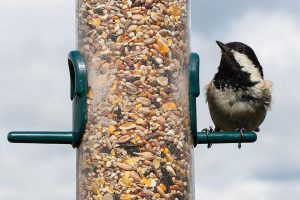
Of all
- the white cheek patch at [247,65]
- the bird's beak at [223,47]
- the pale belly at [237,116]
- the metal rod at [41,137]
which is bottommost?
the pale belly at [237,116]

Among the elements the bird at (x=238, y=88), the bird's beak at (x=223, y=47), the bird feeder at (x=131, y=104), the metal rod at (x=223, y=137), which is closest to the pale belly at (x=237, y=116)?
the bird at (x=238, y=88)

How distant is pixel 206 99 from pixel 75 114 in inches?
113

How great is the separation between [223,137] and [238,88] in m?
1.96

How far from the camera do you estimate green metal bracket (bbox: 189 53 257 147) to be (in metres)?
5.14

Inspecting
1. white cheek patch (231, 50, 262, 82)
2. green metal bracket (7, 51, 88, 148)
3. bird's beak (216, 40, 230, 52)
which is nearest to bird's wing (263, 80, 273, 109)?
white cheek patch (231, 50, 262, 82)

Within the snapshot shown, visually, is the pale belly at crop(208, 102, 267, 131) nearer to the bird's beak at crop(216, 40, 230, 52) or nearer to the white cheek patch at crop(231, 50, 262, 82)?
the white cheek patch at crop(231, 50, 262, 82)

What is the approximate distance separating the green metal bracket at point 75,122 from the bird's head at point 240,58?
2.69 m

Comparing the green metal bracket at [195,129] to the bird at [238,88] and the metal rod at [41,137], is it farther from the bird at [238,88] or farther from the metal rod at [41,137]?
the bird at [238,88]

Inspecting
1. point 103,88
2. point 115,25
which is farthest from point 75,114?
point 115,25

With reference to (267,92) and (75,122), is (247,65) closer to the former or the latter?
(267,92)

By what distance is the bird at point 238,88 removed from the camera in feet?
24.4

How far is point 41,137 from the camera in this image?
5047 mm

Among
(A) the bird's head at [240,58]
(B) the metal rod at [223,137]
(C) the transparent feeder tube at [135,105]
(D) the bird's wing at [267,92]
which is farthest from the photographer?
(D) the bird's wing at [267,92]

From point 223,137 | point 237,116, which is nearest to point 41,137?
point 223,137
